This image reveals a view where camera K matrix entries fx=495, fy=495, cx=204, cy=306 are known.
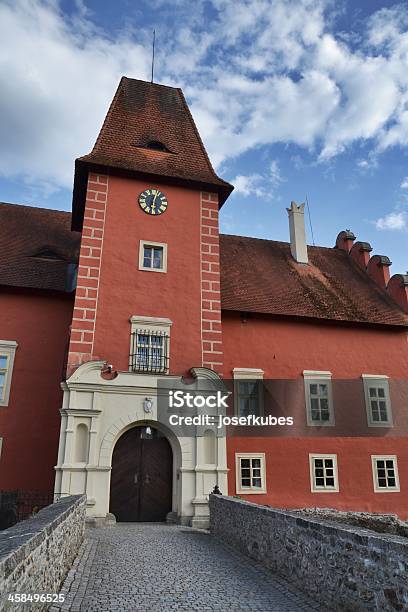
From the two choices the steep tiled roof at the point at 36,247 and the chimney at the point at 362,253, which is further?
the chimney at the point at 362,253

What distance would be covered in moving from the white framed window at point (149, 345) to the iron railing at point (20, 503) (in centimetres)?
418

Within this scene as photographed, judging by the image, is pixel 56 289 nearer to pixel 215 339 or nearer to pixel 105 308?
pixel 105 308

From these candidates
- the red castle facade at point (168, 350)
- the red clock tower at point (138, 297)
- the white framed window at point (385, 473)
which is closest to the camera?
the red clock tower at point (138, 297)

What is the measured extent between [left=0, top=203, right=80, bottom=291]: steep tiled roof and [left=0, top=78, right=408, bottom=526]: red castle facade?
0.25 feet

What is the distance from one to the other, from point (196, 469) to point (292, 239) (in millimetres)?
11929

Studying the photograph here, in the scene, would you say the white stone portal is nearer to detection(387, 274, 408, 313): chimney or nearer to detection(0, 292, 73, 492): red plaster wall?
detection(0, 292, 73, 492): red plaster wall

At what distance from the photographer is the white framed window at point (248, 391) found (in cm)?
1609

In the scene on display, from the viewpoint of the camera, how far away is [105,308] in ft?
46.7

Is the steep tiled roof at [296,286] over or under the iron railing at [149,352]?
over

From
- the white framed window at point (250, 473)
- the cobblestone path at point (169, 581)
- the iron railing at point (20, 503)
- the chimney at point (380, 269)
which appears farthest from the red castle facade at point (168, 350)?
the cobblestone path at point (169, 581)

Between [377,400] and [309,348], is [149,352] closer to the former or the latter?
[309,348]

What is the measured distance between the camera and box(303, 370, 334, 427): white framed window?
16641 mm

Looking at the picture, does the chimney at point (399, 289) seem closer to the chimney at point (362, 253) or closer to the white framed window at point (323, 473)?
the chimney at point (362, 253)

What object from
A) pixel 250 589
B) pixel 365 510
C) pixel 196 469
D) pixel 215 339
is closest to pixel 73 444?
pixel 196 469
